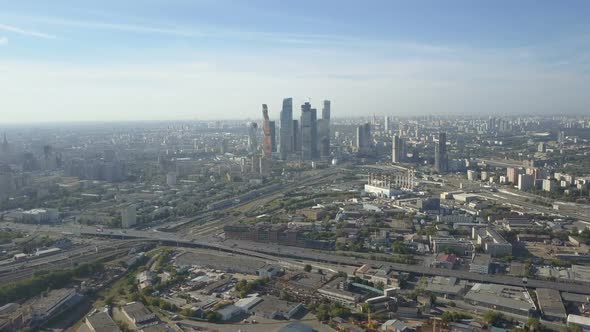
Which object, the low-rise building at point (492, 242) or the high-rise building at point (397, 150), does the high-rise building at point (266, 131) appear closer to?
the high-rise building at point (397, 150)

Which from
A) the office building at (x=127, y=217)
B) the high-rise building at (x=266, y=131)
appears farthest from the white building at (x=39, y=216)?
the high-rise building at (x=266, y=131)

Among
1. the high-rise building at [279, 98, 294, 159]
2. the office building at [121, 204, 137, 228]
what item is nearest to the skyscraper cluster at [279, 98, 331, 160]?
the high-rise building at [279, 98, 294, 159]

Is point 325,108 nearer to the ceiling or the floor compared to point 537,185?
nearer to the ceiling

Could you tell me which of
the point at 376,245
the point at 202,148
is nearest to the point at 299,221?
the point at 376,245

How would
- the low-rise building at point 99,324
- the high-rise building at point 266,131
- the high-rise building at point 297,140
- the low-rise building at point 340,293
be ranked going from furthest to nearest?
the high-rise building at point 297,140 → the high-rise building at point 266,131 → the low-rise building at point 340,293 → the low-rise building at point 99,324

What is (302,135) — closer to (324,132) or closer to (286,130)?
(286,130)

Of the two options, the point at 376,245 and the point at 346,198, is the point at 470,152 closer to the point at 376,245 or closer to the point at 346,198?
the point at 346,198
